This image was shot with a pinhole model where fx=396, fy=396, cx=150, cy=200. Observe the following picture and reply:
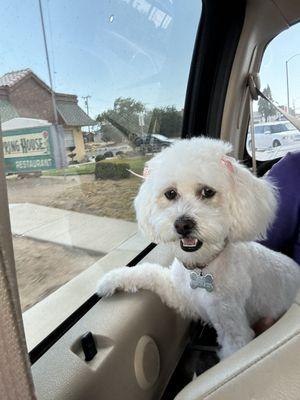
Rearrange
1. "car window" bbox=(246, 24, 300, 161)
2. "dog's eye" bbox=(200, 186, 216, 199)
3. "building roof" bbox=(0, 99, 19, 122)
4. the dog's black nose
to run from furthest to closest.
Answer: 1. "car window" bbox=(246, 24, 300, 161)
2. "dog's eye" bbox=(200, 186, 216, 199)
3. the dog's black nose
4. "building roof" bbox=(0, 99, 19, 122)

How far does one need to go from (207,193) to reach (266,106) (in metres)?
1.56

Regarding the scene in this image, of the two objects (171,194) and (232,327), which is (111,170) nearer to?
(171,194)

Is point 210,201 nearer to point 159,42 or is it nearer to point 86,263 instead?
point 86,263

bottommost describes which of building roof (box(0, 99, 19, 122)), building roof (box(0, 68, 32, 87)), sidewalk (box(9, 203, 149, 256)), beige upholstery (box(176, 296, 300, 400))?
sidewalk (box(9, 203, 149, 256))

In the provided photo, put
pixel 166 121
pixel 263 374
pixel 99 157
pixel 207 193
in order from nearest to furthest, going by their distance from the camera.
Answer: pixel 263 374 < pixel 207 193 < pixel 99 157 < pixel 166 121

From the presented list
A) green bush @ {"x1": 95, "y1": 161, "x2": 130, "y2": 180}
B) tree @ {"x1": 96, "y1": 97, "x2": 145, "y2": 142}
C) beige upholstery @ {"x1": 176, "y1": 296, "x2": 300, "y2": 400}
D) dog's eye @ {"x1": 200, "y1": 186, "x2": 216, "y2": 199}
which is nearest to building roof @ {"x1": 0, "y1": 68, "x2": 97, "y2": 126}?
tree @ {"x1": 96, "y1": 97, "x2": 145, "y2": 142}

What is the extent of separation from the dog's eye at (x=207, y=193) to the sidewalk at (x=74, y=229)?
59 cm

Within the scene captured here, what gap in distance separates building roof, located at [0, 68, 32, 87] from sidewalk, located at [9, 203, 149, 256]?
0.39 metres

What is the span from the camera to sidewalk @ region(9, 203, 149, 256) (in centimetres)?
143

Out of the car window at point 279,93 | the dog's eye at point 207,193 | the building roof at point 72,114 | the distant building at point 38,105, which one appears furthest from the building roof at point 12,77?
the car window at point 279,93

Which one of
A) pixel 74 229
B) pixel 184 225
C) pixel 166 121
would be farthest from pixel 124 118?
pixel 184 225

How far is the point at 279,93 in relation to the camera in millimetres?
2951

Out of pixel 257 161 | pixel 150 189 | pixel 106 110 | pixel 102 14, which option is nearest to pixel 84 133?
pixel 106 110

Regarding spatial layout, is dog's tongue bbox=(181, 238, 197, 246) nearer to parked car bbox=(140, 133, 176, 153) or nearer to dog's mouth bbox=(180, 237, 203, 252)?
dog's mouth bbox=(180, 237, 203, 252)
